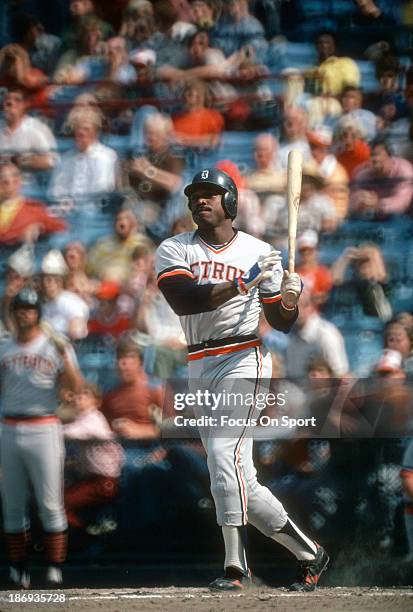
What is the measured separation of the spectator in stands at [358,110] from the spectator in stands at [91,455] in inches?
64.2

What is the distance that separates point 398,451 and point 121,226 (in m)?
1.50

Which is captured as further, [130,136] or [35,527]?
[130,136]

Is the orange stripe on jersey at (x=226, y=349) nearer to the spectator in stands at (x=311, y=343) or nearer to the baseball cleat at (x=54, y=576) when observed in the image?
the spectator in stands at (x=311, y=343)

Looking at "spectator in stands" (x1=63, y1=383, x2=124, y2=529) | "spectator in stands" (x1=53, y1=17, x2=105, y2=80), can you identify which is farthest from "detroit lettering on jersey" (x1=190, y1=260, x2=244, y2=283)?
"spectator in stands" (x1=53, y1=17, x2=105, y2=80)

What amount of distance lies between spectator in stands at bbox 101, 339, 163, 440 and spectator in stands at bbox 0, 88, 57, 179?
0.97 metres

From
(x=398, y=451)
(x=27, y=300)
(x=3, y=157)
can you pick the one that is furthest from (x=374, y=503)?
(x=3, y=157)

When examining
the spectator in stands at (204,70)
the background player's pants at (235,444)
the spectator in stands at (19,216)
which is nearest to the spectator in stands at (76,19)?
the spectator in stands at (204,70)

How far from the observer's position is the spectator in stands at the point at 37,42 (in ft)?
14.7

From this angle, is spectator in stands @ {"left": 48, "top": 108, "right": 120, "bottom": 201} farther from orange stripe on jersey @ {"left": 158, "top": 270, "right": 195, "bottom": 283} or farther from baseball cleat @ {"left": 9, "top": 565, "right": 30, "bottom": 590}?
baseball cleat @ {"left": 9, "top": 565, "right": 30, "bottom": 590}

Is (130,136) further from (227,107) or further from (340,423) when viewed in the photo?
(340,423)

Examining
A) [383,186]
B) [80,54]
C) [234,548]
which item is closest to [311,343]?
[383,186]

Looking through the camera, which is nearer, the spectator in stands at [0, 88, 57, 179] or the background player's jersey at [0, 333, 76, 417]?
the background player's jersey at [0, 333, 76, 417]

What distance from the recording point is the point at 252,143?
436 centimetres

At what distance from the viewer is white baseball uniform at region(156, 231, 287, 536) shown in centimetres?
390
